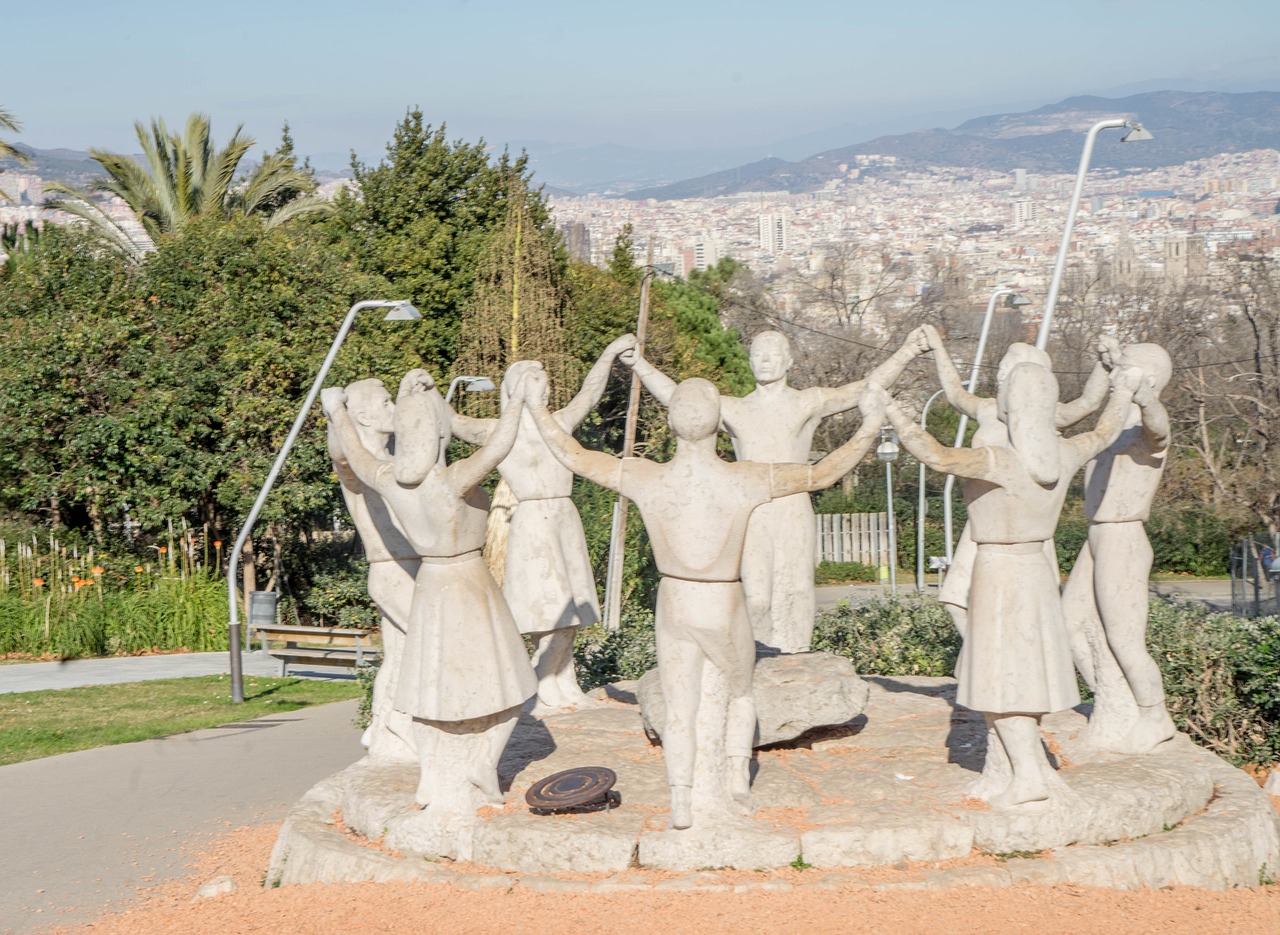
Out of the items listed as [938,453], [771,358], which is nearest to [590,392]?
[771,358]

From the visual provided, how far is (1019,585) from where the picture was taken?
7191mm

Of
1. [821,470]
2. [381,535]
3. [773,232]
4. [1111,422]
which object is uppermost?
[773,232]

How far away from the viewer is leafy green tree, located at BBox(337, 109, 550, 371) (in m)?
28.4

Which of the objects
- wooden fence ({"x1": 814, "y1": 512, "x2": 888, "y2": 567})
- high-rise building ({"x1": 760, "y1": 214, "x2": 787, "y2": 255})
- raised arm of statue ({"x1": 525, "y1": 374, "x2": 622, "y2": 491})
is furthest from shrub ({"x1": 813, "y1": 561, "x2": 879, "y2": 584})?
high-rise building ({"x1": 760, "y1": 214, "x2": 787, "y2": 255})

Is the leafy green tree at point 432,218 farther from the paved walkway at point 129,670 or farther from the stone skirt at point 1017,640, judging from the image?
the stone skirt at point 1017,640

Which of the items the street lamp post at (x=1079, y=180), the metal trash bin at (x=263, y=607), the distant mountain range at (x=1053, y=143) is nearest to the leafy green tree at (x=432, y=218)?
the metal trash bin at (x=263, y=607)

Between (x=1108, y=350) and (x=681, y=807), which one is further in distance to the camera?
(x=1108, y=350)

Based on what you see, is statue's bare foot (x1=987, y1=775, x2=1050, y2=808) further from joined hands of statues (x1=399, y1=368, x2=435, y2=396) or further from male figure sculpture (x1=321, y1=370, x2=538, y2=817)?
joined hands of statues (x1=399, y1=368, x2=435, y2=396)

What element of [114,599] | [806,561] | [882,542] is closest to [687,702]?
[806,561]

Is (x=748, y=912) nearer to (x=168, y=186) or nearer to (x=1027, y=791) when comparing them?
(x=1027, y=791)

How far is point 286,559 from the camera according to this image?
25.0 m

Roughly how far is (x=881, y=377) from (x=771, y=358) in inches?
38.1

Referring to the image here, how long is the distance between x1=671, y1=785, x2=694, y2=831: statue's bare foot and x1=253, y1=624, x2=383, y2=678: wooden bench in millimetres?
8820

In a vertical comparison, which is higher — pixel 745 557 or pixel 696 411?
pixel 696 411
